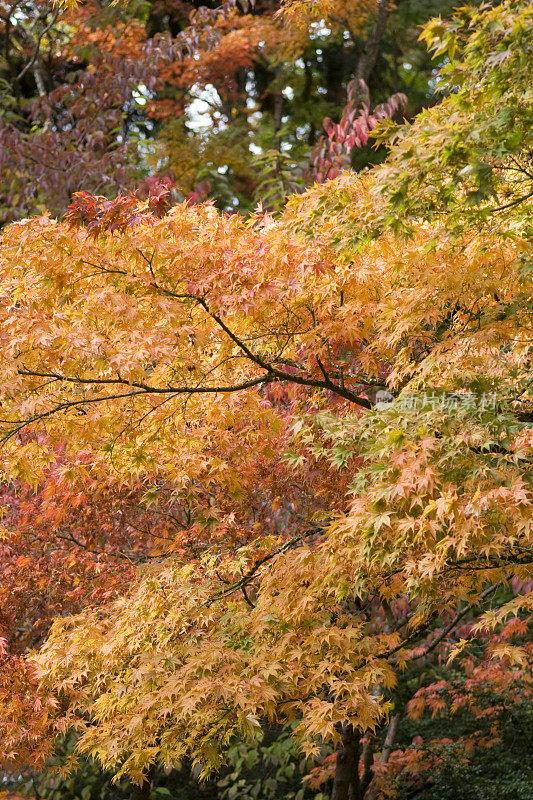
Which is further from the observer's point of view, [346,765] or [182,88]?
[182,88]

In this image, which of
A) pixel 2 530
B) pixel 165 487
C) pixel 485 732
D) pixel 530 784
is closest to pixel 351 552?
pixel 165 487

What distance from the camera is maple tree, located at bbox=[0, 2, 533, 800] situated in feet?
10.6

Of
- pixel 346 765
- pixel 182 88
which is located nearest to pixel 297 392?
pixel 346 765

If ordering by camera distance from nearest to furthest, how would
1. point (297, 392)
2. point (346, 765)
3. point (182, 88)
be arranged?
point (297, 392)
point (346, 765)
point (182, 88)

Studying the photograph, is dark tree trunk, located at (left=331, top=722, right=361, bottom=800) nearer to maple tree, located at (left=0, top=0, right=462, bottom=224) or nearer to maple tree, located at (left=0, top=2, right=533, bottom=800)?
maple tree, located at (left=0, top=2, right=533, bottom=800)

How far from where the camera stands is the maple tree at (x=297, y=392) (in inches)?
127

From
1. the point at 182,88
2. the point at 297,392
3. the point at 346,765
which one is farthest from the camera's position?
the point at 182,88

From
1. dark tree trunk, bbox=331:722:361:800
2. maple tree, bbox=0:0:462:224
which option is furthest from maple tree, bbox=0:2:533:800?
maple tree, bbox=0:0:462:224

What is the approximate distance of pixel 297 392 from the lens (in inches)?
212

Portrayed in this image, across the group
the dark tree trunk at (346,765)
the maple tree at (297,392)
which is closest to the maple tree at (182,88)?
the maple tree at (297,392)

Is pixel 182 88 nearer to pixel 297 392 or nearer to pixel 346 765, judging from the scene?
pixel 297 392

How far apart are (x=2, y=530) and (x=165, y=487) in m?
1.28

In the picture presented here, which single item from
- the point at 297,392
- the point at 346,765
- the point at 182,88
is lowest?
the point at 346,765

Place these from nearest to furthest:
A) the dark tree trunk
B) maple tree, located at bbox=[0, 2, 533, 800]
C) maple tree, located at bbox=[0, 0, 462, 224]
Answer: maple tree, located at bbox=[0, 2, 533, 800] → the dark tree trunk → maple tree, located at bbox=[0, 0, 462, 224]
